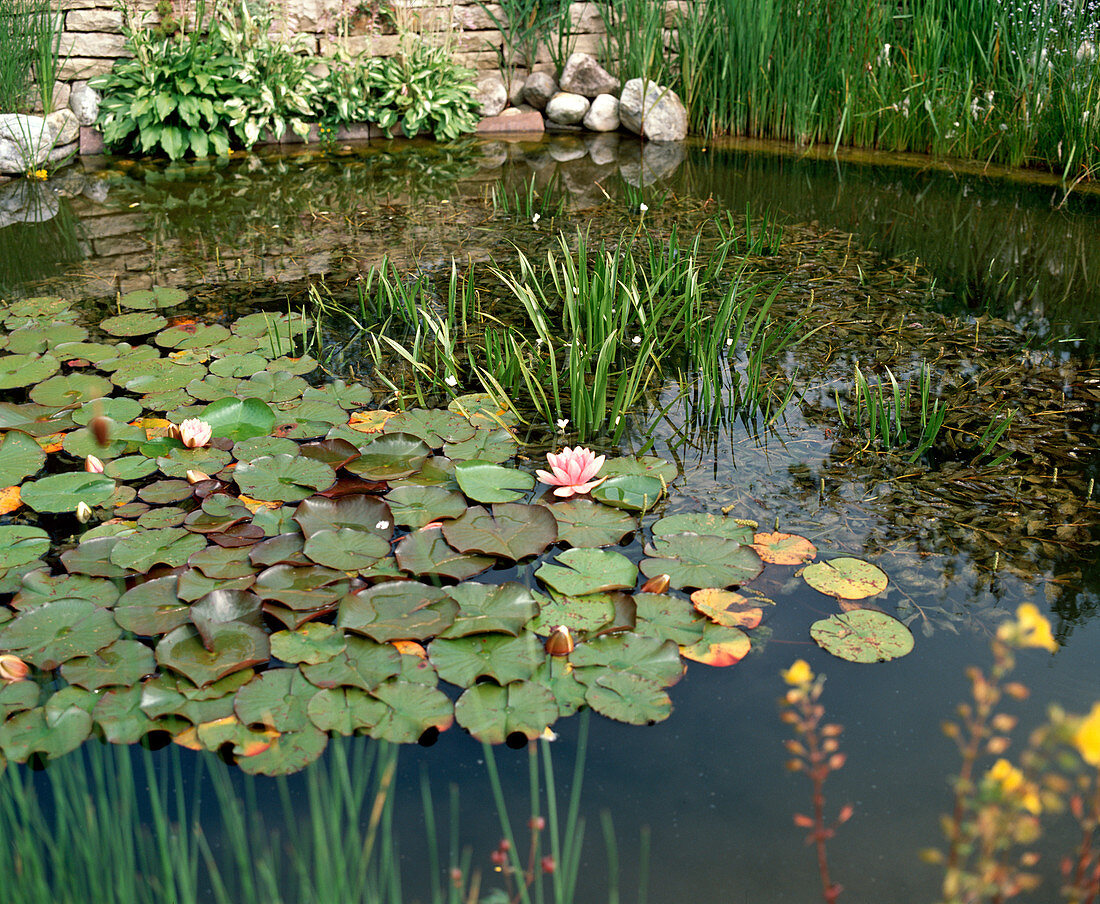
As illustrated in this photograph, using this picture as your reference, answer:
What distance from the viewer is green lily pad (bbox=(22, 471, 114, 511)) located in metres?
2.01

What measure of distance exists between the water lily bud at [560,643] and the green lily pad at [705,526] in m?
0.43

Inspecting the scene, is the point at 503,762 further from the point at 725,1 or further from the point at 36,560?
the point at 725,1

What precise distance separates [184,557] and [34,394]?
3.39ft

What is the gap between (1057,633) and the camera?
1700 mm

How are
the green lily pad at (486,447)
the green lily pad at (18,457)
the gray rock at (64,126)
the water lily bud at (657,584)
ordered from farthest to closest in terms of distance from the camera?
1. the gray rock at (64,126)
2. the green lily pad at (486,447)
3. the green lily pad at (18,457)
4. the water lily bud at (657,584)

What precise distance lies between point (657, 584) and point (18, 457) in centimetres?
160

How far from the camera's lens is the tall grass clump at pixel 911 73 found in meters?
4.55

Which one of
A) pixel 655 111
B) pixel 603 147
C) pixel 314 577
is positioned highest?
pixel 655 111

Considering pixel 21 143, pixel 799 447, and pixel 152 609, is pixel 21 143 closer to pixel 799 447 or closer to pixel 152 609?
pixel 152 609

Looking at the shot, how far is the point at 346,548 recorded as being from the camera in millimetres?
1839

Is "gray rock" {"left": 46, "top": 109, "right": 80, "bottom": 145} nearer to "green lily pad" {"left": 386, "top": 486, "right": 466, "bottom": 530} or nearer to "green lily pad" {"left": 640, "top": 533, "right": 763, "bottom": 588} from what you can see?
"green lily pad" {"left": 386, "top": 486, "right": 466, "bottom": 530}

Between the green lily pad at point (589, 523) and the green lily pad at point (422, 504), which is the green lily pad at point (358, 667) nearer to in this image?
the green lily pad at point (422, 504)

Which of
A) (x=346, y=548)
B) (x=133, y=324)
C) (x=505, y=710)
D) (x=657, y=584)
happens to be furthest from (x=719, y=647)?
(x=133, y=324)

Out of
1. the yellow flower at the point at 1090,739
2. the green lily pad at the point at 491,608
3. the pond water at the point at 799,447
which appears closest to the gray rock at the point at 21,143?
the pond water at the point at 799,447
